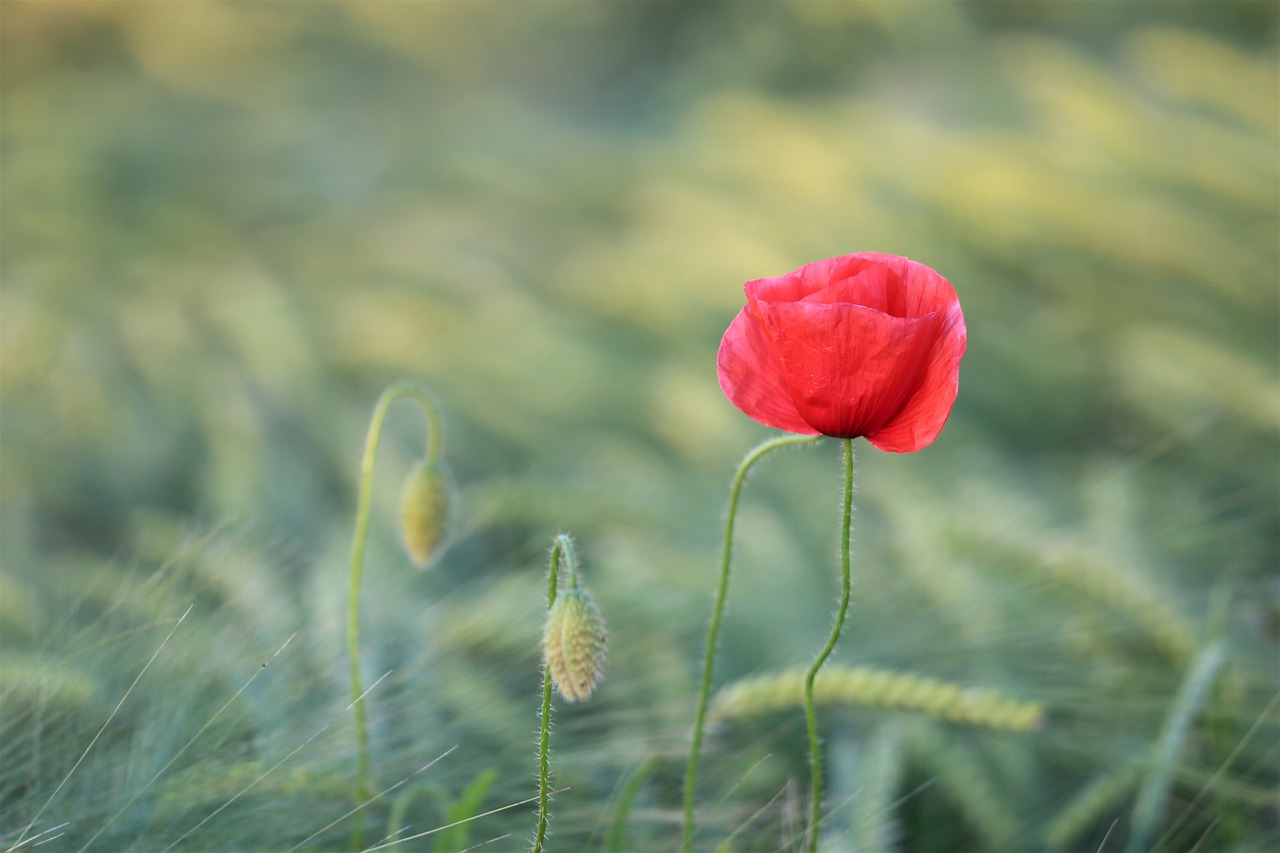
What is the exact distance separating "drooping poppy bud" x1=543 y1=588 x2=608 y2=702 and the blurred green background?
0.11 m

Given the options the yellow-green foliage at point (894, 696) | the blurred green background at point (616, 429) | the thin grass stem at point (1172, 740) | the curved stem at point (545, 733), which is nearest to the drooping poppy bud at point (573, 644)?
the curved stem at point (545, 733)

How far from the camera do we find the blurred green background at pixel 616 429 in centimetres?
78

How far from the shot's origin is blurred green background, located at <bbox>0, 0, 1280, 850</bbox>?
0.78 metres

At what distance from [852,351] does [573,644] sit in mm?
176

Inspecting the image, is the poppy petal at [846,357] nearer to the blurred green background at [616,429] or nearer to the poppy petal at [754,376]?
the poppy petal at [754,376]

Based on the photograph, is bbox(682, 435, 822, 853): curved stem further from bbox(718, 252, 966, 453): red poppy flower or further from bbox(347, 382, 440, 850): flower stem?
bbox(347, 382, 440, 850): flower stem

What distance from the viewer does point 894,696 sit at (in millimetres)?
739

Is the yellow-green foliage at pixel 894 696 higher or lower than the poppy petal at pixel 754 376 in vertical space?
lower

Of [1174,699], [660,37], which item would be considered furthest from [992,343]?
[660,37]

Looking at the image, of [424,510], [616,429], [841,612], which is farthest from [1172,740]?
[616,429]

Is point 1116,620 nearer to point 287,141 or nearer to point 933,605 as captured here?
point 933,605

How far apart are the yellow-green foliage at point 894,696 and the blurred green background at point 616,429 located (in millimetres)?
54

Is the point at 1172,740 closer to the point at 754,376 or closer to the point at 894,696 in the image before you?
the point at 894,696

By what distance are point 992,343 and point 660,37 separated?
2.96 meters
